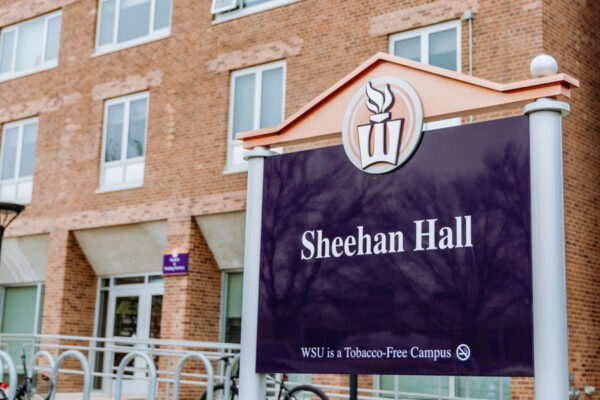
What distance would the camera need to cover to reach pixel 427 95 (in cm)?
518

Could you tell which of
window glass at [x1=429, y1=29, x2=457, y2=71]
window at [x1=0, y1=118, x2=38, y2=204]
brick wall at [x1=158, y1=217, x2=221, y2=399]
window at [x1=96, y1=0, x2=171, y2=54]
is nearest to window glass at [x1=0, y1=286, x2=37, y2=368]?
window at [x1=0, y1=118, x2=38, y2=204]

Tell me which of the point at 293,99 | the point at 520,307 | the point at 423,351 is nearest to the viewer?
the point at 520,307

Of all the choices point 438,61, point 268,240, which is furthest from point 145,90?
point 268,240

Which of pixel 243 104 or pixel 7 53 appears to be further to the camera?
pixel 7 53

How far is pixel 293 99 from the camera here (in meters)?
15.5

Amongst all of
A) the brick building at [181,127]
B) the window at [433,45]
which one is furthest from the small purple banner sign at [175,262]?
the window at [433,45]

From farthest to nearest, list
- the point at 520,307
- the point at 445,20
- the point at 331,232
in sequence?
1. the point at 445,20
2. the point at 331,232
3. the point at 520,307

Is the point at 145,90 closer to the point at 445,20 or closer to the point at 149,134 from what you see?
the point at 149,134

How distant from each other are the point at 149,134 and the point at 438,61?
6.79m

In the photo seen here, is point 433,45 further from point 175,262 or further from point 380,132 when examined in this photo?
point 380,132

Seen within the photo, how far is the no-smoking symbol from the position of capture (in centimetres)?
469

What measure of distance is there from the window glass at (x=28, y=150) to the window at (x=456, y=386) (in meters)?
10.8

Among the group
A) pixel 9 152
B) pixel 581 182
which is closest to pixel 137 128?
pixel 9 152

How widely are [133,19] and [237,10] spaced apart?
3.19 meters
